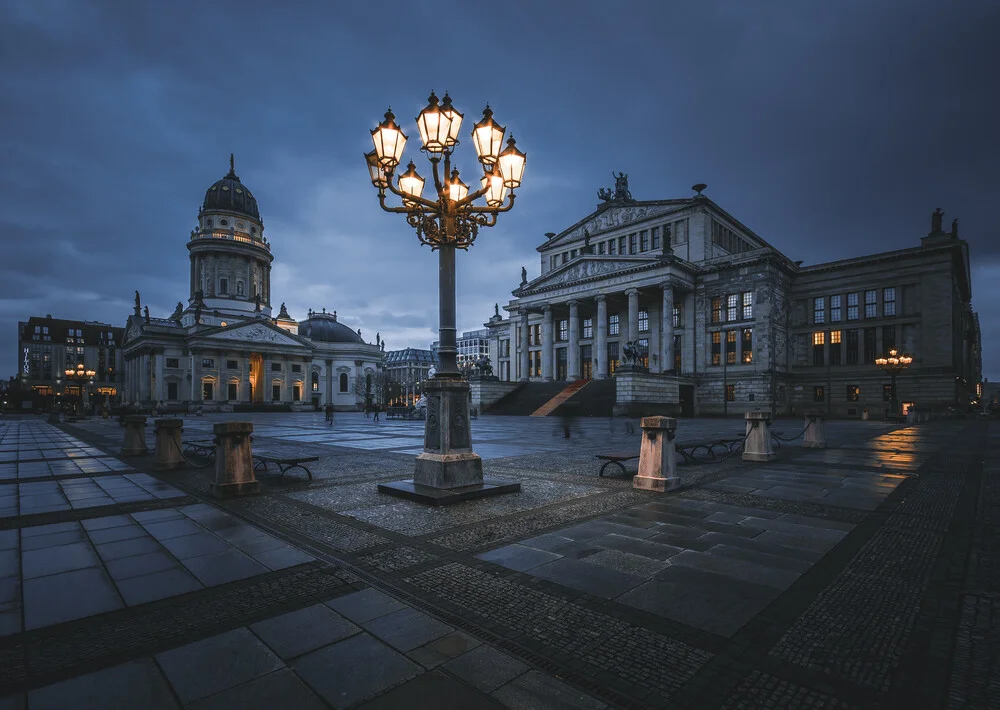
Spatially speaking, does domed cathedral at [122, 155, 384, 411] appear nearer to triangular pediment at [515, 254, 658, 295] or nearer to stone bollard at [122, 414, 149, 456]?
triangular pediment at [515, 254, 658, 295]

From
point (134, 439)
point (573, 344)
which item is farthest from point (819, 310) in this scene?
point (134, 439)

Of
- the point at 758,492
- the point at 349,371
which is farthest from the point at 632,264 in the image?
the point at 349,371

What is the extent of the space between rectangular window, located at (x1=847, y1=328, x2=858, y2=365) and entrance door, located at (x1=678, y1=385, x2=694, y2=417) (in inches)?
588

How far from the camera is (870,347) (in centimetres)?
4762

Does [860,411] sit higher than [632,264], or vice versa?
[632,264]

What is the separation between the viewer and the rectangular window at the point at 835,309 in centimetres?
4978

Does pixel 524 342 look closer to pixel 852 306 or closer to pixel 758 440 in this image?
pixel 852 306

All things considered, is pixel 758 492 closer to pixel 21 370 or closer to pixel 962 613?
pixel 962 613

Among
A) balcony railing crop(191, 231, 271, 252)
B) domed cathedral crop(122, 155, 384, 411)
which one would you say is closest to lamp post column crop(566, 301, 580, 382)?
domed cathedral crop(122, 155, 384, 411)

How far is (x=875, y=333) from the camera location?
47.1 m

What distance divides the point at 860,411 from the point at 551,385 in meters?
29.0

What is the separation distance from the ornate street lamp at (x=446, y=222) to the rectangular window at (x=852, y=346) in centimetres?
5188

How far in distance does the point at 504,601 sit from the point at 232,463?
6767mm

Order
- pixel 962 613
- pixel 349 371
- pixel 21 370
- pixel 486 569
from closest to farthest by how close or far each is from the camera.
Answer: pixel 962 613
pixel 486 569
pixel 349 371
pixel 21 370
